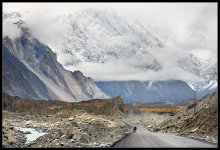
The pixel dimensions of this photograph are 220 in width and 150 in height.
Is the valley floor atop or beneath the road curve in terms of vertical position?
beneath

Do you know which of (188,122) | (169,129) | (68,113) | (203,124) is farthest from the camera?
(68,113)

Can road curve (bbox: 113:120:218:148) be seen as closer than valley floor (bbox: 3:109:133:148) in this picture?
Yes

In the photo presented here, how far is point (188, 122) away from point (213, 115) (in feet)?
32.8

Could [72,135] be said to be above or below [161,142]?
below

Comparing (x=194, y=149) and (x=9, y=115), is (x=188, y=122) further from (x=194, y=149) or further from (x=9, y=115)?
(x=9, y=115)

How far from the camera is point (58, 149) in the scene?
31.6 metres

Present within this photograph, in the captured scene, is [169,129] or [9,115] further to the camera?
[9,115]

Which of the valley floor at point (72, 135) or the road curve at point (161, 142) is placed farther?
the valley floor at point (72, 135)

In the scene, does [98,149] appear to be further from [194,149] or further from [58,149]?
[194,149]

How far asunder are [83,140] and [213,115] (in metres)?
22.1

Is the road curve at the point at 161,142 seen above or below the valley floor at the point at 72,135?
above

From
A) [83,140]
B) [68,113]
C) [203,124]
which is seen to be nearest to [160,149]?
[83,140]

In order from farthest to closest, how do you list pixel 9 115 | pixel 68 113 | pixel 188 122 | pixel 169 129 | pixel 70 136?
pixel 9 115
pixel 68 113
pixel 169 129
pixel 188 122
pixel 70 136

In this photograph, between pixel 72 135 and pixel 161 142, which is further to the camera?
pixel 72 135
